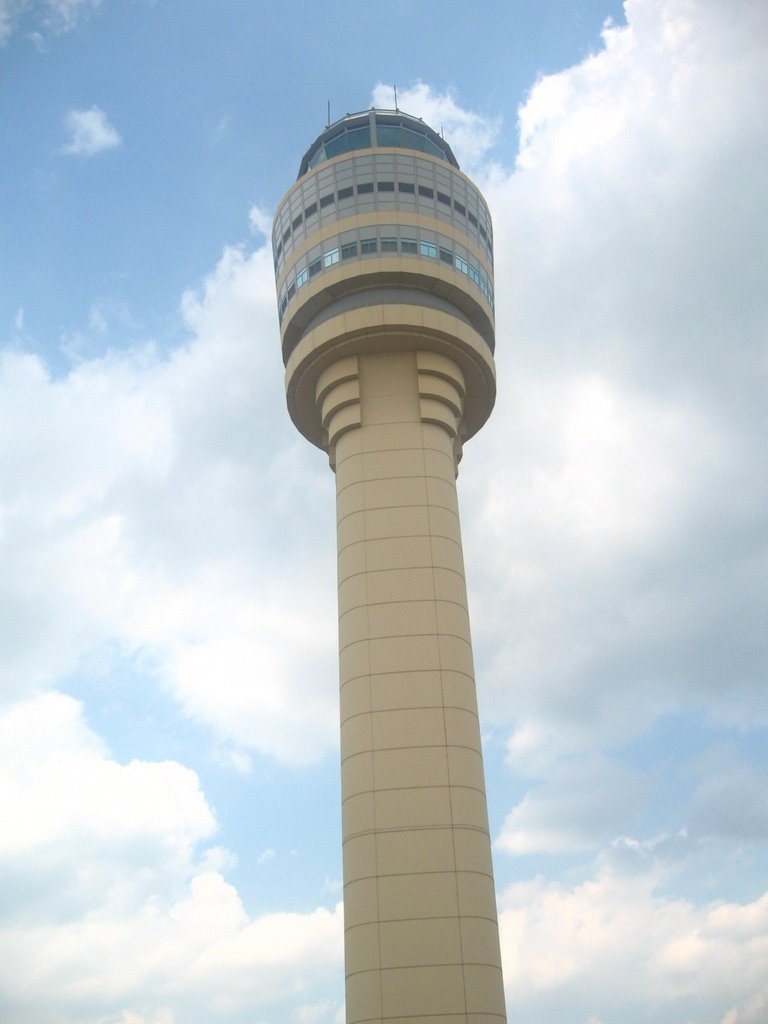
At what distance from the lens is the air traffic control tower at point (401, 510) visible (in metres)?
37.8

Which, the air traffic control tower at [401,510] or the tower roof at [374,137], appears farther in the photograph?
the tower roof at [374,137]

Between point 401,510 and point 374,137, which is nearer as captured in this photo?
A: point 401,510

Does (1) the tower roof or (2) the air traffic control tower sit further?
(1) the tower roof

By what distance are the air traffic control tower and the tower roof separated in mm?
148

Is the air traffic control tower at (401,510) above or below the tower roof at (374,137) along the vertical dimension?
below

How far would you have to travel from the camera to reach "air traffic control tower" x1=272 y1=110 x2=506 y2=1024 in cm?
3784

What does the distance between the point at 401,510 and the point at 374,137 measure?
22.7 metres

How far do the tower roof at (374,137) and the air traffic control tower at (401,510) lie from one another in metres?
0.15

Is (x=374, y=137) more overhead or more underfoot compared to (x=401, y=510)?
more overhead

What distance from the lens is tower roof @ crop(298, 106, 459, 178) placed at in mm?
54219

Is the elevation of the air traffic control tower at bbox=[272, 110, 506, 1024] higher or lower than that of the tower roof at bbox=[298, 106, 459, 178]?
lower

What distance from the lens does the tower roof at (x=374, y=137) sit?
5422cm

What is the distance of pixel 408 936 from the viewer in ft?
123

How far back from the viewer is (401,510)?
4578 centimetres
